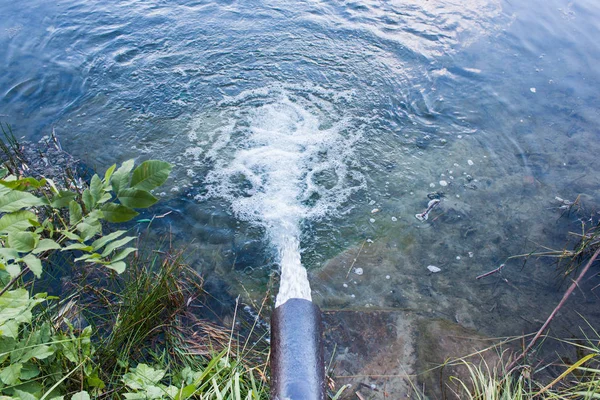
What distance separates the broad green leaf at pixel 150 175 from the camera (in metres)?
2.02

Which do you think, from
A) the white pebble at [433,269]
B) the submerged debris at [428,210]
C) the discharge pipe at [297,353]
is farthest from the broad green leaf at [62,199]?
the submerged debris at [428,210]

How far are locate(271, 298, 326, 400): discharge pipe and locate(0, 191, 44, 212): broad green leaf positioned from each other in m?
1.61

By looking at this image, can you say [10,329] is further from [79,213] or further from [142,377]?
[142,377]

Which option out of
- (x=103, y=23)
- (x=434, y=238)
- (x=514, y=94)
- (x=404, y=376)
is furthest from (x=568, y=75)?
(x=103, y=23)

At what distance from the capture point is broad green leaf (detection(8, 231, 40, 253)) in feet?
6.14

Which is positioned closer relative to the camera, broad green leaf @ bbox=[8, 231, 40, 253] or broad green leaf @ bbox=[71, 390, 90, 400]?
broad green leaf @ bbox=[8, 231, 40, 253]

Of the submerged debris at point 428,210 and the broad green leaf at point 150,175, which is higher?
the broad green leaf at point 150,175

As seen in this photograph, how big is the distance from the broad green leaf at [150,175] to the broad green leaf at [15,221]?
0.48 m

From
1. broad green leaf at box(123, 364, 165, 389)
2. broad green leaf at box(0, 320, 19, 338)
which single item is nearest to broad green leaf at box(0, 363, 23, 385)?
broad green leaf at box(0, 320, 19, 338)

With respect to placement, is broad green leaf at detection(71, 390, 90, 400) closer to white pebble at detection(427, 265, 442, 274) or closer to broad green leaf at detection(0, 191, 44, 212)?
broad green leaf at detection(0, 191, 44, 212)

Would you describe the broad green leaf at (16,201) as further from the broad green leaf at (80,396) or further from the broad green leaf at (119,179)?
the broad green leaf at (80,396)

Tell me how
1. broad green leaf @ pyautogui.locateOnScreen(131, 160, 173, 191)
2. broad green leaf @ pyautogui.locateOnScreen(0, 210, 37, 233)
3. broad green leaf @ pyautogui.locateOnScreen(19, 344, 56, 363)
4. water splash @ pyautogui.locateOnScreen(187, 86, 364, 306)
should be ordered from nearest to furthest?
broad green leaf @ pyautogui.locateOnScreen(0, 210, 37, 233) → broad green leaf @ pyautogui.locateOnScreen(131, 160, 173, 191) → broad green leaf @ pyautogui.locateOnScreen(19, 344, 56, 363) → water splash @ pyautogui.locateOnScreen(187, 86, 364, 306)

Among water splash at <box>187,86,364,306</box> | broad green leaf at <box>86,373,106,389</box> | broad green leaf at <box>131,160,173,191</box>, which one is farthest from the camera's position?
water splash at <box>187,86,364,306</box>

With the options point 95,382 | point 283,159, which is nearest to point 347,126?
point 283,159
